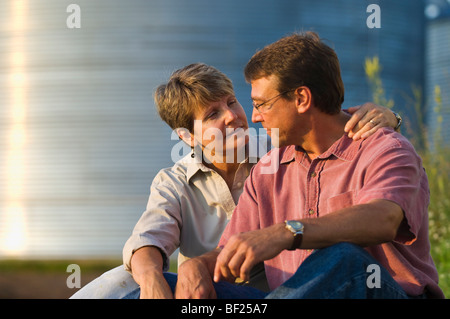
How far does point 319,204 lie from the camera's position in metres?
2.32

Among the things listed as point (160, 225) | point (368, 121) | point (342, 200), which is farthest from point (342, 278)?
point (160, 225)

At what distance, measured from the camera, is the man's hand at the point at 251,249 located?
1820mm

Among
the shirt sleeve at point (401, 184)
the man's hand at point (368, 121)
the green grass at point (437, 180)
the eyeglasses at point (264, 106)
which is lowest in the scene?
the green grass at point (437, 180)

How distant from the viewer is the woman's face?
117 inches

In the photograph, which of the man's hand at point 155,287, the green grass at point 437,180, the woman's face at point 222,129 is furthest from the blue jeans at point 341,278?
the green grass at point 437,180

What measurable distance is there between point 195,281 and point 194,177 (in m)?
0.88

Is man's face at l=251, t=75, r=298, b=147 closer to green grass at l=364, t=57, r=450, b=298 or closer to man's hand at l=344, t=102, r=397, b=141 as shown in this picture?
man's hand at l=344, t=102, r=397, b=141

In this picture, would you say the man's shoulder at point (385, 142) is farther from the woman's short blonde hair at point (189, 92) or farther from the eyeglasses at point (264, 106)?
the woman's short blonde hair at point (189, 92)

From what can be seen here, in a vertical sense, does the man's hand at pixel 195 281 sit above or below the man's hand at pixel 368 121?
below

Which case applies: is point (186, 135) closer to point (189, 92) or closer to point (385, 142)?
point (189, 92)

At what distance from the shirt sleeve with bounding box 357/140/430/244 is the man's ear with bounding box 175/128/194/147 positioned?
1262 millimetres

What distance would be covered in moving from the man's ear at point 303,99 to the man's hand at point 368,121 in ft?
0.56

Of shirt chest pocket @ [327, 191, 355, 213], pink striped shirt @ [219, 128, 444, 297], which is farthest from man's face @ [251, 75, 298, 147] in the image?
shirt chest pocket @ [327, 191, 355, 213]

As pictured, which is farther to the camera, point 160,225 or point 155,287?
point 160,225
